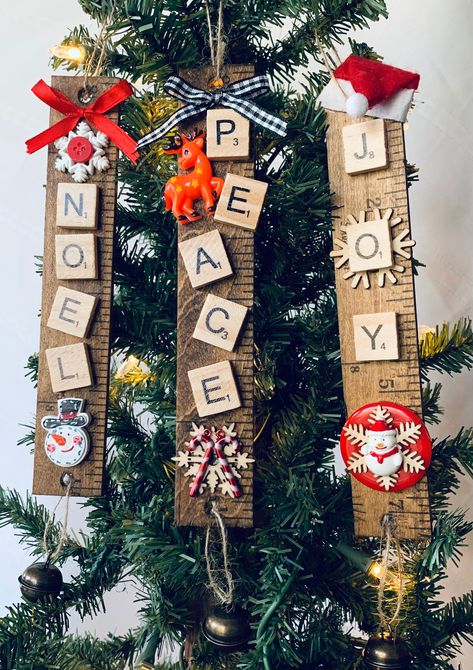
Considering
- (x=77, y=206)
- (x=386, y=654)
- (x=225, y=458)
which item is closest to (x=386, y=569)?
(x=386, y=654)

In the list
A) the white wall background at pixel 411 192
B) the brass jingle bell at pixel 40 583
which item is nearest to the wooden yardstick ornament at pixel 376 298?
the brass jingle bell at pixel 40 583

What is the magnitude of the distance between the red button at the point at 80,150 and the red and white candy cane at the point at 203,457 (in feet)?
1.14

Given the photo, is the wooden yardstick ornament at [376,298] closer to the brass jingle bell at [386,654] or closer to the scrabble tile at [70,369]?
the brass jingle bell at [386,654]

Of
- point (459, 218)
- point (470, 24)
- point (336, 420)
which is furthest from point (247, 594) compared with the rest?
point (470, 24)

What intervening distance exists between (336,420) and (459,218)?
584 mm

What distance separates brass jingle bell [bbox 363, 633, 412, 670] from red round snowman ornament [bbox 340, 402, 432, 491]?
5.8 inches

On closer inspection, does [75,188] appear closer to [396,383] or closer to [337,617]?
[396,383]

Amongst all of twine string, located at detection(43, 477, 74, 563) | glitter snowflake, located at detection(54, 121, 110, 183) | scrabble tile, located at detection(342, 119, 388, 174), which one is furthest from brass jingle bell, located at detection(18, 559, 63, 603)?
scrabble tile, located at detection(342, 119, 388, 174)

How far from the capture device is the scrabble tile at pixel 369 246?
0.79m

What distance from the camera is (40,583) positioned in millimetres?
→ 814

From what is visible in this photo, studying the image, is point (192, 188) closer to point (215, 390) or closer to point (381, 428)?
point (215, 390)

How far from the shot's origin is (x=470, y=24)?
125 cm

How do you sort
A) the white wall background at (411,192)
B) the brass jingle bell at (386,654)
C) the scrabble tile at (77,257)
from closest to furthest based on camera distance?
the brass jingle bell at (386,654)
the scrabble tile at (77,257)
the white wall background at (411,192)

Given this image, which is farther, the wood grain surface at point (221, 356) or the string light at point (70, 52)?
the string light at point (70, 52)
